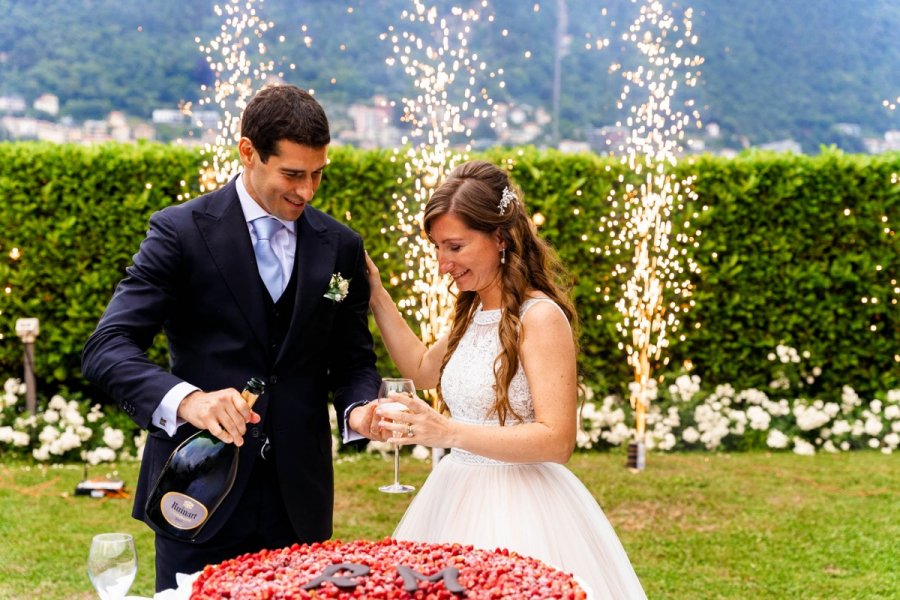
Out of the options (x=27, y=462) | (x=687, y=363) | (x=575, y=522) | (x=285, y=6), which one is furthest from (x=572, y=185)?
(x=285, y=6)

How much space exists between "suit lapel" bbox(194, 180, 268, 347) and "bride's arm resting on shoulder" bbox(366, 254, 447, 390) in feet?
2.31

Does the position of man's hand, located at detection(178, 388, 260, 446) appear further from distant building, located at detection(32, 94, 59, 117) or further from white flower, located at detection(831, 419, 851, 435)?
distant building, located at detection(32, 94, 59, 117)

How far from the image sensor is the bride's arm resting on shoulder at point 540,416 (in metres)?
3.22

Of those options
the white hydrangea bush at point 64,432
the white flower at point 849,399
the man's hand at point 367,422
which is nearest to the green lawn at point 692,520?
the white hydrangea bush at point 64,432

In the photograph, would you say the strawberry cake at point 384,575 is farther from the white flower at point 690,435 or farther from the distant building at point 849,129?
the distant building at point 849,129

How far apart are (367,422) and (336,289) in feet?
1.41

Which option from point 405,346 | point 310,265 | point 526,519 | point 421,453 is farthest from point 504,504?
point 421,453

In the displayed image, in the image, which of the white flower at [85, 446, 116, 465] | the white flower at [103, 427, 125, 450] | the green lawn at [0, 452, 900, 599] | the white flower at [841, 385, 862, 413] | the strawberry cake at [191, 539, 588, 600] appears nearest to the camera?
the strawberry cake at [191, 539, 588, 600]

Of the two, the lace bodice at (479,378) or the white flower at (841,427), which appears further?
the white flower at (841,427)

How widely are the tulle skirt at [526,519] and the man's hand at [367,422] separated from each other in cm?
44

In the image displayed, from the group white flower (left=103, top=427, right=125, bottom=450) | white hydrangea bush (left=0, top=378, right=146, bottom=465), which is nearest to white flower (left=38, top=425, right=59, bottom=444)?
white hydrangea bush (left=0, top=378, right=146, bottom=465)

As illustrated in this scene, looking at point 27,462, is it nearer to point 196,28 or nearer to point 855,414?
point 855,414

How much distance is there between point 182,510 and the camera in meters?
2.93

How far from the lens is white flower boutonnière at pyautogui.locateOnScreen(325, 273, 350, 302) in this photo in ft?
11.1
